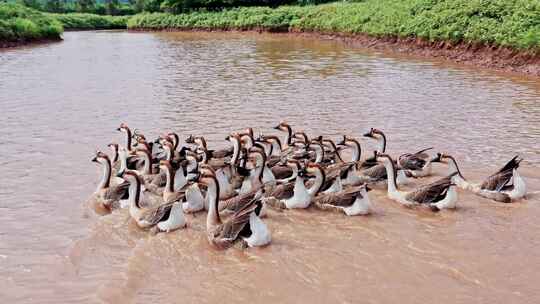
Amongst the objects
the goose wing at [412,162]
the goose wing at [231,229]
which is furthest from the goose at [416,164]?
the goose wing at [231,229]

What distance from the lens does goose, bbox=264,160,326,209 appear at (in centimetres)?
842

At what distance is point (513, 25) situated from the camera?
22281 mm

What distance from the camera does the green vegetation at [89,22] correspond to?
6825 centimetres

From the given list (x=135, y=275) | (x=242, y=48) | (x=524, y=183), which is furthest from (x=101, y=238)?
(x=242, y=48)

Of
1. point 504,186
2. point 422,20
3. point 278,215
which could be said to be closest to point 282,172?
point 278,215

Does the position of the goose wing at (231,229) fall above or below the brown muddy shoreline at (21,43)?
above

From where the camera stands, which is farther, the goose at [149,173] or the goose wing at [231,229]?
the goose at [149,173]

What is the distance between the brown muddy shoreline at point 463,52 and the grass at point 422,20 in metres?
0.28

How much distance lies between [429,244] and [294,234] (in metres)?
1.78

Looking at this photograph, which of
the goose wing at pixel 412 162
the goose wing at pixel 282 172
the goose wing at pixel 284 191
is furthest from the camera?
the goose wing at pixel 412 162

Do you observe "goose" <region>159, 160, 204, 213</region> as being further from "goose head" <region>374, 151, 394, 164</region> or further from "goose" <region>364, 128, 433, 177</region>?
"goose" <region>364, 128, 433, 177</region>

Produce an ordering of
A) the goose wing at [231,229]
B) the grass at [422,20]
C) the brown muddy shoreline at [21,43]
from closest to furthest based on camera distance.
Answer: the goose wing at [231,229] → the grass at [422,20] → the brown muddy shoreline at [21,43]

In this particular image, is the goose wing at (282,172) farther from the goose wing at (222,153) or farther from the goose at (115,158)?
the goose at (115,158)

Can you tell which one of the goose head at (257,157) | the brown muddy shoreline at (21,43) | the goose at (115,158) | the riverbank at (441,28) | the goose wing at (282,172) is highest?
the riverbank at (441,28)
